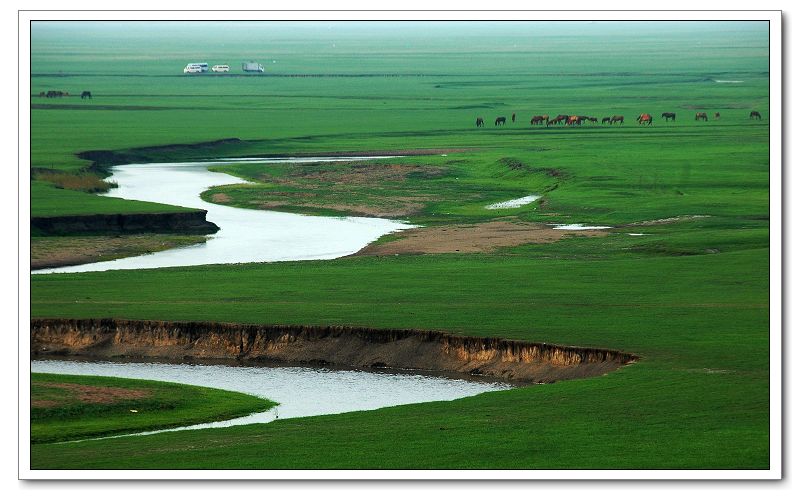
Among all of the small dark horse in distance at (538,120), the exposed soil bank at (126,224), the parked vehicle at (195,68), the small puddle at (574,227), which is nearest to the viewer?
the exposed soil bank at (126,224)

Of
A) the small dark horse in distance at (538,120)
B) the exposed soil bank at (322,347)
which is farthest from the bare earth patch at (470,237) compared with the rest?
the small dark horse in distance at (538,120)

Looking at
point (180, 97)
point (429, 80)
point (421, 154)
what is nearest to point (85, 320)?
point (421, 154)

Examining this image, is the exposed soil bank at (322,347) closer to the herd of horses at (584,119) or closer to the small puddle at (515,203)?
the small puddle at (515,203)

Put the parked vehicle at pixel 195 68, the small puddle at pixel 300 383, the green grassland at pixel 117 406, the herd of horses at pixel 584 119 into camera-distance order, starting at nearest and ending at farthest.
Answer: the green grassland at pixel 117 406
the small puddle at pixel 300 383
the herd of horses at pixel 584 119
the parked vehicle at pixel 195 68

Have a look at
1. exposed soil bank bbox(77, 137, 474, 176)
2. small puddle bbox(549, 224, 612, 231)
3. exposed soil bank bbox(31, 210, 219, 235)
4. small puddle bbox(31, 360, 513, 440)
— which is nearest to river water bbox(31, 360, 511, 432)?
small puddle bbox(31, 360, 513, 440)

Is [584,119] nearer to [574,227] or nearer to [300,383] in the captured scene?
[574,227]

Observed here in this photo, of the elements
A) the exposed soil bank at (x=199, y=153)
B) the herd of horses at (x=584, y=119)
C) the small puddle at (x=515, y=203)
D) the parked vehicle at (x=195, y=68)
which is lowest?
the small puddle at (x=515, y=203)
